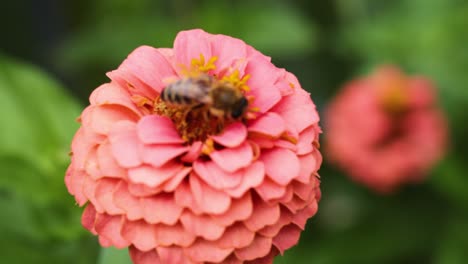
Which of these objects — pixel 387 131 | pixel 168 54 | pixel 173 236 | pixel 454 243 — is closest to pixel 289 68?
pixel 387 131

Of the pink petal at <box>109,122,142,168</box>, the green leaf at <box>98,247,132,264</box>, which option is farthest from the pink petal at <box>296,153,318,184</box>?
the green leaf at <box>98,247,132,264</box>

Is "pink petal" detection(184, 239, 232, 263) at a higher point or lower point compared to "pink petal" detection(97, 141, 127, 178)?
lower

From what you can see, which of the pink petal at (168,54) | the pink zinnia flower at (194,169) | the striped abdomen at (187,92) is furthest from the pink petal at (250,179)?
the pink petal at (168,54)

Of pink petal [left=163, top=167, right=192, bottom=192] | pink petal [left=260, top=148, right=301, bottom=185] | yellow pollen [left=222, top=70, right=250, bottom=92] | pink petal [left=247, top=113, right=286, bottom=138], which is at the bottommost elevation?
pink petal [left=163, top=167, right=192, bottom=192]

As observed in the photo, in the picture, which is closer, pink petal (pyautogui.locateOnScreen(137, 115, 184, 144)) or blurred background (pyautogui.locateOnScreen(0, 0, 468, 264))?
pink petal (pyautogui.locateOnScreen(137, 115, 184, 144))

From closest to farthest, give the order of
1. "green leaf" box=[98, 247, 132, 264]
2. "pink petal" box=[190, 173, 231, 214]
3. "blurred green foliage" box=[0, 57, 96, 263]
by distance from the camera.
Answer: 1. "pink petal" box=[190, 173, 231, 214]
2. "green leaf" box=[98, 247, 132, 264]
3. "blurred green foliage" box=[0, 57, 96, 263]

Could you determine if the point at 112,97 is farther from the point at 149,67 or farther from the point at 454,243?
the point at 454,243

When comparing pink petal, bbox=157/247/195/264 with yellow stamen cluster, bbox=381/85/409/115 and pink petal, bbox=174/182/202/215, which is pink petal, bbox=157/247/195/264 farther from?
yellow stamen cluster, bbox=381/85/409/115

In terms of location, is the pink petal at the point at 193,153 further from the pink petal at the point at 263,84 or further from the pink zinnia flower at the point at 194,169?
the pink petal at the point at 263,84
